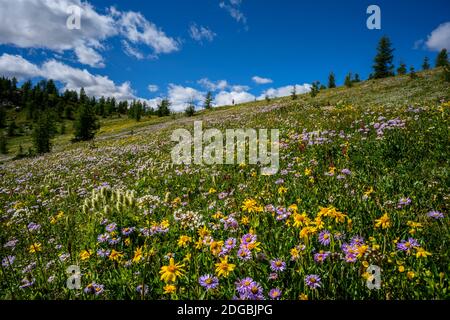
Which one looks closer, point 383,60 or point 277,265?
point 277,265

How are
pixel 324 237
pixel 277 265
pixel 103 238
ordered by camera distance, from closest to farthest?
1. pixel 277 265
2. pixel 324 237
3. pixel 103 238

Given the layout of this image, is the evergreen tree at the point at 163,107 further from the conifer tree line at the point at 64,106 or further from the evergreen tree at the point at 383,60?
the evergreen tree at the point at 383,60

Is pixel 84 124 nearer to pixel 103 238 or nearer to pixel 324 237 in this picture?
pixel 103 238

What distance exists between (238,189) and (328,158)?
2.62m

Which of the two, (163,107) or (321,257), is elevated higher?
(163,107)

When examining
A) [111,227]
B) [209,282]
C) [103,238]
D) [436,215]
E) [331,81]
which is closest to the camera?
[209,282]

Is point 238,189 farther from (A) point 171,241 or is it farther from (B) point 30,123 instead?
(B) point 30,123

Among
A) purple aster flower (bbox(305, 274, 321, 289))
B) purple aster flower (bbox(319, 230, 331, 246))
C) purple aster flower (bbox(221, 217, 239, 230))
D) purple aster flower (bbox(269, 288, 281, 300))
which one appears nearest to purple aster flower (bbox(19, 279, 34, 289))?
purple aster flower (bbox(221, 217, 239, 230))

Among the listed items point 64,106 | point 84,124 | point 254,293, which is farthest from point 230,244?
point 64,106

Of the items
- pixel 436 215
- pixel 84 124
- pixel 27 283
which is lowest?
pixel 27 283

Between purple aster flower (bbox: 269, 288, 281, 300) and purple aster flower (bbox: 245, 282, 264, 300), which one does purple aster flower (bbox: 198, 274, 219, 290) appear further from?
purple aster flower (bbox: 269, 288, 281, 300)
